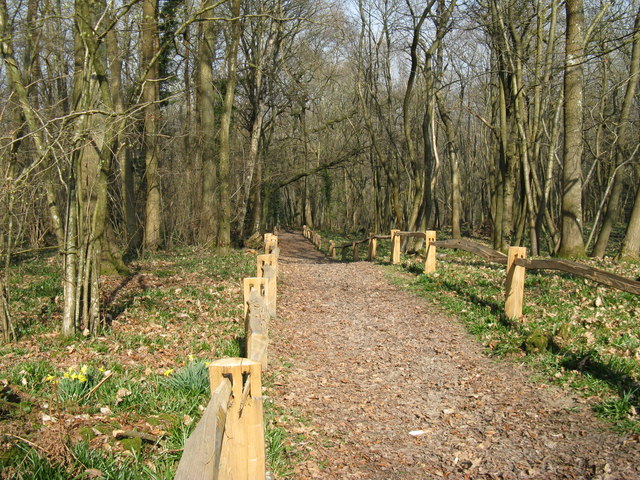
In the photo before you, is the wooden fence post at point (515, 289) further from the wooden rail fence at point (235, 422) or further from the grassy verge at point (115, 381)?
the wooden rail fence at point (235, 422)

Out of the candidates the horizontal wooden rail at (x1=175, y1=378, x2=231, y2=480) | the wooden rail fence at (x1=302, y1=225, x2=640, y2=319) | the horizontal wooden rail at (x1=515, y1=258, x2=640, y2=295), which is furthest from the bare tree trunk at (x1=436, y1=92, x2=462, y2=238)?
the horizontal wooden rail at (x1=175, y1=378, x2=231, y2=480)

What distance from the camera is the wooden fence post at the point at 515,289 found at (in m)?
8.38

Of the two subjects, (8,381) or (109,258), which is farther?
(109,258)

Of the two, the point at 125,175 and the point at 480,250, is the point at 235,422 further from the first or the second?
the point at 125,175

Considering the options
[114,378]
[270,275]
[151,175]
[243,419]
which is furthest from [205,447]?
[151,175]

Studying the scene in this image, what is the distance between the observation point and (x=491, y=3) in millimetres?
16734

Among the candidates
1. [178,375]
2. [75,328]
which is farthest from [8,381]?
[75,328]

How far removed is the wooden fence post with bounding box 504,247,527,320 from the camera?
27.5 ft

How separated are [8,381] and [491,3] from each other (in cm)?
1655

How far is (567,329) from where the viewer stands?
23.2 ft

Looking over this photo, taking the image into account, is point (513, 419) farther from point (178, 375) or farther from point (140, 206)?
point (140, 206)

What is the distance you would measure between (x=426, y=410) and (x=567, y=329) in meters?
2.48

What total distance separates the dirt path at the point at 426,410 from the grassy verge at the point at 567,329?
10.3 inches

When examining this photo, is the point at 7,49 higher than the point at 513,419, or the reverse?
the point at 7,49
